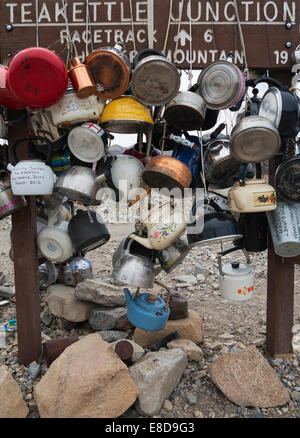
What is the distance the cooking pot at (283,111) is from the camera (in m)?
1.57

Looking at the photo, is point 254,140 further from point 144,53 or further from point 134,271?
point 134,271

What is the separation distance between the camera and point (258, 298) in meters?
3.19

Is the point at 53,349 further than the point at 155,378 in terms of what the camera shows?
Yes

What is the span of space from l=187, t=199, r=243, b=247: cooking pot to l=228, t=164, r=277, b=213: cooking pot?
8 centimetres

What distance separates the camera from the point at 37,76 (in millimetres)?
1546

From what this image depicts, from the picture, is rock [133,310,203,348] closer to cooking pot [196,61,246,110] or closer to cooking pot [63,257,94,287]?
cooking pot [63,257,94,287]

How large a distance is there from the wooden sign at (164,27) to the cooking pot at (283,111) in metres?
0.28

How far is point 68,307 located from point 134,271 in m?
1.09

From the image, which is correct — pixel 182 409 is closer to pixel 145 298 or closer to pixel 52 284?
pixel 145 298

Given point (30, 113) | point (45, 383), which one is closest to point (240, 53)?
point (30, 113)

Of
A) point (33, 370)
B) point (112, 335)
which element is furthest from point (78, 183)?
point (112, 335)

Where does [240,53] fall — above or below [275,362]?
above

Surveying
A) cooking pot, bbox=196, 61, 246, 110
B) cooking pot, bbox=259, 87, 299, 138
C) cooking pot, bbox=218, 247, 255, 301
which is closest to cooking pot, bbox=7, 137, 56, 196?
cooking pot, bbox=196, 61, 246, 110

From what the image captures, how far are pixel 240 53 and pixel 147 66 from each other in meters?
0.54
